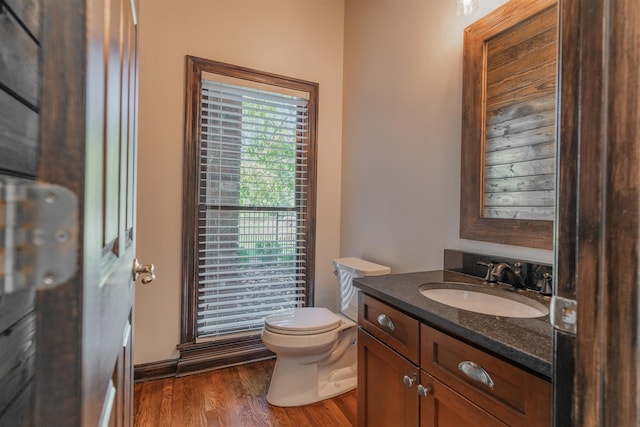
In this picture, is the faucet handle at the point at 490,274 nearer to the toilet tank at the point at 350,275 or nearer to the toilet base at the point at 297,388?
the toilet tank at the point at 350,275

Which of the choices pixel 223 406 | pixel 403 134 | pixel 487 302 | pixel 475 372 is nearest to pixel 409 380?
pixel 475 372

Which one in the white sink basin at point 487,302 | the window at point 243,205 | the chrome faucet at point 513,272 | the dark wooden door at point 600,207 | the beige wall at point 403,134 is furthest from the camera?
the window at point 243,205

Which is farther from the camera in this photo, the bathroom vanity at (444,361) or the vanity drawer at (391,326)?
the vanity drawer at (391,326)

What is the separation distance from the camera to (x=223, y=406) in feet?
5.77

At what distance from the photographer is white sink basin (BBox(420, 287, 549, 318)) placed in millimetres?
1089

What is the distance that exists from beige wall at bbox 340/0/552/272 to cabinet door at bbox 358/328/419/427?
2.15 ft

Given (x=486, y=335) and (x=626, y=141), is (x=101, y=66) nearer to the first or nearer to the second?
(x=626, y=141)

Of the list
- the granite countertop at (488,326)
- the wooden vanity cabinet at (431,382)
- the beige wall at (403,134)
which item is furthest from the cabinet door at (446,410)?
the beige wall at (403,134)

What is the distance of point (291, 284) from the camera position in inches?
96.1

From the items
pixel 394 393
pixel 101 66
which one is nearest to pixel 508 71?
pixel 394 393

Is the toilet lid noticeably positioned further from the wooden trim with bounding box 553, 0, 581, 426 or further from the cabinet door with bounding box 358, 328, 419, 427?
the wooden trim with bounding box 553, 0, 581, 426

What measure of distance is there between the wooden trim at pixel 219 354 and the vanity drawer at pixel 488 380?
1.60 meters

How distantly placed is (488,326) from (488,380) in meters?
0.13

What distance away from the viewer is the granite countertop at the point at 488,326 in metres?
0.69
